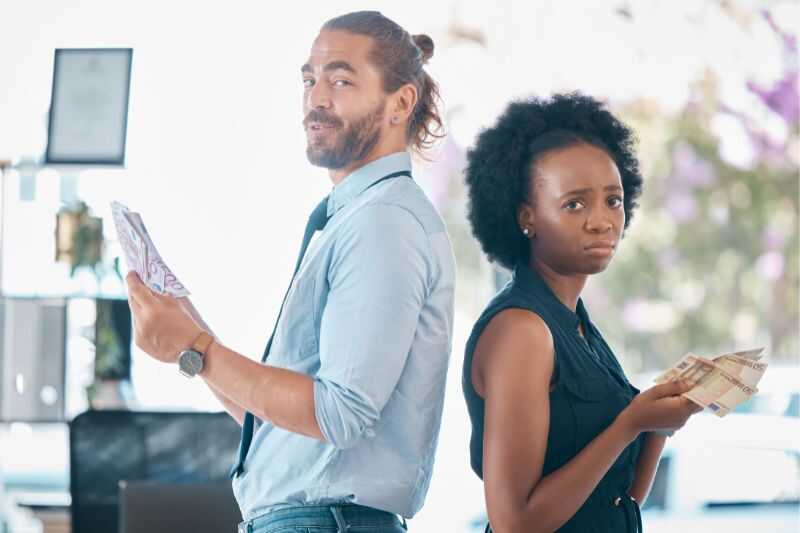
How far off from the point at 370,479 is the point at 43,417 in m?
1.94

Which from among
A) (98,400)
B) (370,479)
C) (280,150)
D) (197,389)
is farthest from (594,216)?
(280,150)

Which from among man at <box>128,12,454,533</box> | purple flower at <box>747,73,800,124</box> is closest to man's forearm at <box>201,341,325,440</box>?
man at <box>128,12,454,533</box>

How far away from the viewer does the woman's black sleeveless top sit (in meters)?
1.71

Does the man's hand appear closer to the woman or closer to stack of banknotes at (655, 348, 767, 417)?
the woman

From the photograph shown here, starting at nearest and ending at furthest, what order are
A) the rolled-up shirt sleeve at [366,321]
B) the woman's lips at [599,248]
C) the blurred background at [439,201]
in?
the rolled-up shirt sleeve at [366,321] < the woman's lips at [599,248] < the blurred background at [439,201]

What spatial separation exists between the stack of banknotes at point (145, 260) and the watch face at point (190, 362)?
0.33 ft

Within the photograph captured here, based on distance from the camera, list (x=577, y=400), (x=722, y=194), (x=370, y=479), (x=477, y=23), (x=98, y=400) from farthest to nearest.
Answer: (x=722, y=194)
(x=477, y=23)
(x=98, y=400)
(x=577, y=400)
(x=370, y=479)

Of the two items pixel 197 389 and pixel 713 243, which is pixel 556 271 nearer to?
pixel 197 389

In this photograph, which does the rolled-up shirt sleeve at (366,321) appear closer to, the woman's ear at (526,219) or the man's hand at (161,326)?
the man's hand at (161,326)

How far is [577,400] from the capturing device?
68.0 inches

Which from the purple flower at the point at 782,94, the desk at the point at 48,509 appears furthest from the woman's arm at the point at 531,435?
the purple flower at the point at 782,94

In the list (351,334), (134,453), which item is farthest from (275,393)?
(134,453)

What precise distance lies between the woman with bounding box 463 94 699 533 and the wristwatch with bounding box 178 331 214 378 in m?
0.41

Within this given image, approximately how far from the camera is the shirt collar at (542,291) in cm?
178
